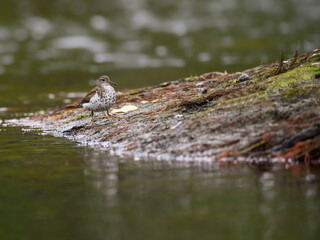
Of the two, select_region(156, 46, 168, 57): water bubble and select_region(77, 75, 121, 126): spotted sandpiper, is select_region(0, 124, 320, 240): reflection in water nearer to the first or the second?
select_region(77, 75, 121, 126): spotted sandpiper

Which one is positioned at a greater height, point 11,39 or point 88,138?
point 11,39

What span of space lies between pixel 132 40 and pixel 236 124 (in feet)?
126

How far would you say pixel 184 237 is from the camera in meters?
4.34

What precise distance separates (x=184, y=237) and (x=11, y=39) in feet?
141

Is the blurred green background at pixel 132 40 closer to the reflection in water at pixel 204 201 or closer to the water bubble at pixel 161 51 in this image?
the water bubble at pixel 161 51

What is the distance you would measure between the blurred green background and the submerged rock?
11.0 m

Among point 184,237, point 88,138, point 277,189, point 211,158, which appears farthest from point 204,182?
point 88,138

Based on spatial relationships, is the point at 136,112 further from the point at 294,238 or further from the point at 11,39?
the point at 11,39

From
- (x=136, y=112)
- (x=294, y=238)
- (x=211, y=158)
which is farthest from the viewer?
(x=136, y=112)

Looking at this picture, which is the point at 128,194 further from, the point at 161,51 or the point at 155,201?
the point at 161,51

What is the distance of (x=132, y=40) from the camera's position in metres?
45.4

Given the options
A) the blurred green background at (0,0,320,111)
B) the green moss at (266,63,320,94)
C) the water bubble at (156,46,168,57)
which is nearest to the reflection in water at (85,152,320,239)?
the green moss at (266,63,320,94)

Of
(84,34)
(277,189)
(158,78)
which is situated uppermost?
(84,34)

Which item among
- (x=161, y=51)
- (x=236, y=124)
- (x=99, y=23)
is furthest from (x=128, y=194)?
(x=99, y=23)
